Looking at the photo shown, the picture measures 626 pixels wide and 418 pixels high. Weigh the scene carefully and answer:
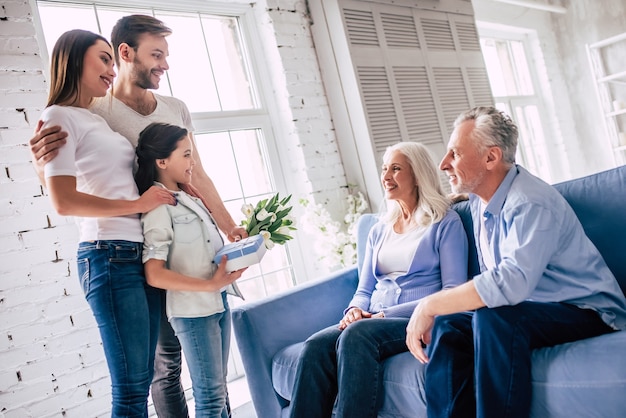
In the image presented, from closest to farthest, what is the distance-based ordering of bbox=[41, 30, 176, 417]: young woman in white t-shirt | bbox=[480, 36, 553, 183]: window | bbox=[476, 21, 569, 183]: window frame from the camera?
bbox=[41, 30, 176, 417]: young woman in white t-shirt → bbox=[480, 36, 553, 183]: window → bbox=[476, 21, 569, 183]: window frame

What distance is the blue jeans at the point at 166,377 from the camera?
1.80 meters

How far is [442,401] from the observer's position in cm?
146

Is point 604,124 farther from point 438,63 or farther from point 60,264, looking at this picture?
point 60,264

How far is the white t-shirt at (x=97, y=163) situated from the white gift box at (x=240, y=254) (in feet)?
0.86

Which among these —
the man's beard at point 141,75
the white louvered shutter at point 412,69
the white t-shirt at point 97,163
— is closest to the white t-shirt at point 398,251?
the white t-shirt at point 97,163

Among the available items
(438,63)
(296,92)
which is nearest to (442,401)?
(296,92)

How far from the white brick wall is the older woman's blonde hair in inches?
56.5

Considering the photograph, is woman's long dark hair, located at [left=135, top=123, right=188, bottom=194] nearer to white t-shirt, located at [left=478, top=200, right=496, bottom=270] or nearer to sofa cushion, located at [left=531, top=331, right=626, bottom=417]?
white t-shirt, located at [left=478, top=200, right=496, bottom=270]

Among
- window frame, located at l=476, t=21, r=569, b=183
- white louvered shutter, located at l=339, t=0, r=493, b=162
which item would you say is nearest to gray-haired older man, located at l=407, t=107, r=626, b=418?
white louvered shutter, located at l=339, t=0, r=493, b=162

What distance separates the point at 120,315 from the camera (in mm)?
1512

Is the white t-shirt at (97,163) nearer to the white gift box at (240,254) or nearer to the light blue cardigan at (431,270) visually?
the white gift box at (240,254)

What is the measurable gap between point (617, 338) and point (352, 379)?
722 millimetres

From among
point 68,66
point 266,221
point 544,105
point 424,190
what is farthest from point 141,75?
point 544,105

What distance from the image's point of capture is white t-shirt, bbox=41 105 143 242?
153 cm
